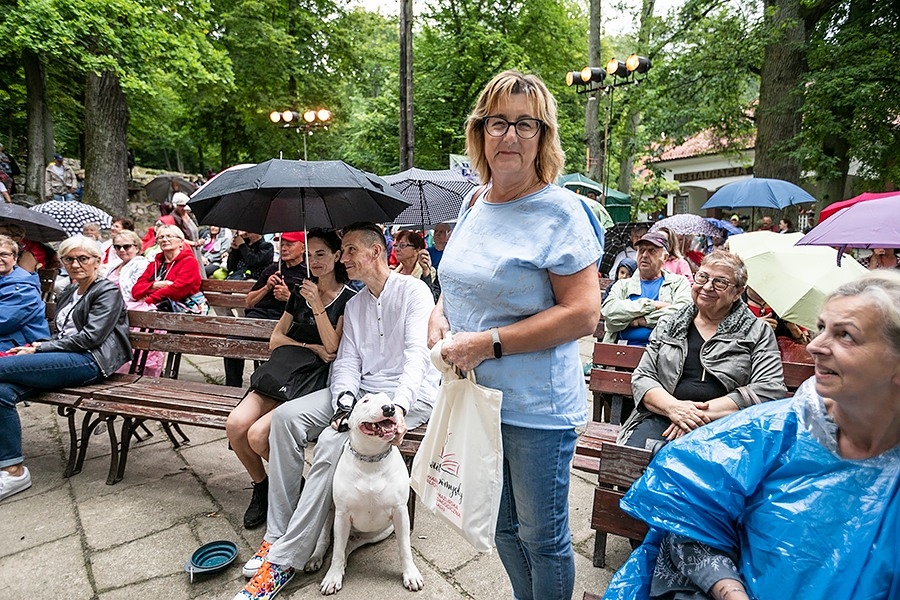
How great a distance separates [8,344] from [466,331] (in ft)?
13.1

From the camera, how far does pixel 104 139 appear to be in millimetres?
11992

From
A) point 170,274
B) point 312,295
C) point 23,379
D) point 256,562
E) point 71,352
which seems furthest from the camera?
point 170,274

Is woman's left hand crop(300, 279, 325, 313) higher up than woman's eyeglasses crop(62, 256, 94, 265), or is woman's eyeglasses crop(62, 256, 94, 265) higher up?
woman's eyeglasses crop(62, 256, 94, 265)

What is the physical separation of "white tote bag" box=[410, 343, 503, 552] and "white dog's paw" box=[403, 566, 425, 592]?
1004mm

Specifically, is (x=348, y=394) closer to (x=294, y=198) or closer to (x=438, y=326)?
(x=438, y=326)

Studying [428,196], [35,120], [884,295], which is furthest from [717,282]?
[35,120]

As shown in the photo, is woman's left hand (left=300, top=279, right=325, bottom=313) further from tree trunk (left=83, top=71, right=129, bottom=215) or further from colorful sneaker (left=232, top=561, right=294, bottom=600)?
tree trunk (left=83, top=71, right=129, bottom=215)

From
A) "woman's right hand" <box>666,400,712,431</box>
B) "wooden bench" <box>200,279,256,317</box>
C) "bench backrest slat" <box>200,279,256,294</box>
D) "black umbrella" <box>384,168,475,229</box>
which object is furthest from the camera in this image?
"bench backrest slat" <box>200,279,256,294</box>

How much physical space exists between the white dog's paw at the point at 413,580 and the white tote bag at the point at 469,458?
1004 millimetres

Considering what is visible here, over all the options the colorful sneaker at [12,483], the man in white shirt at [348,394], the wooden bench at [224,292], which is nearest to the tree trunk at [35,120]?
the wooden bench at [224,292]

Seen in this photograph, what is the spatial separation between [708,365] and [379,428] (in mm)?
1678

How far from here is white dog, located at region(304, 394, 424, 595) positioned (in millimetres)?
2441

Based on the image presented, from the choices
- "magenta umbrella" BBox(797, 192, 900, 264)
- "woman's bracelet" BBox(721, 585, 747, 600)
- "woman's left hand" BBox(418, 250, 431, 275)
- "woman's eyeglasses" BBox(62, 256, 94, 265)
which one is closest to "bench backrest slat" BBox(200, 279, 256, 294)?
"woman's left hand" BBox(418, 250, 431, 275)

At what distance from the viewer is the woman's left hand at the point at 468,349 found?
1537mm
